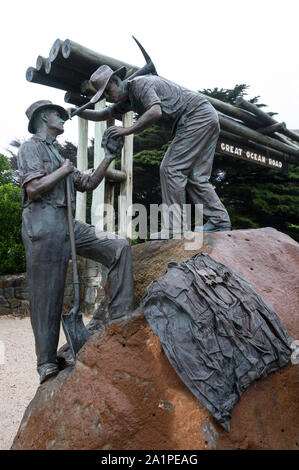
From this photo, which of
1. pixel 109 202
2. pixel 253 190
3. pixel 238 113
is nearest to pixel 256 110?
pixel 238 113

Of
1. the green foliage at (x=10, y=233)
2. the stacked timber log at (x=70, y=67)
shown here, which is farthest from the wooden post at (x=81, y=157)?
the green foliage at (x=10, y=233)

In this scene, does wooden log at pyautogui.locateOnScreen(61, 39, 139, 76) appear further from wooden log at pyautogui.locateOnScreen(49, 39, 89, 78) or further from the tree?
the tree

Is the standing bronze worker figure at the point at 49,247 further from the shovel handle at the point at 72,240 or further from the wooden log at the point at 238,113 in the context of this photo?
the wooden log at the point at 238,113

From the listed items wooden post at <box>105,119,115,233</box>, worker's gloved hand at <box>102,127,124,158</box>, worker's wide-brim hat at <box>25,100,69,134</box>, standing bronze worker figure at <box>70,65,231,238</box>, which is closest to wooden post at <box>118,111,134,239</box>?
wooden post at <box>105,119,115,233</box>

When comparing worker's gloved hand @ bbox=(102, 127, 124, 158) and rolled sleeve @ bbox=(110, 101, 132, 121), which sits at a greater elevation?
rolled sleeve @ bbox=(110, 101, 132, 121)

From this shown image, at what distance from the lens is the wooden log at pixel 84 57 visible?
5910 millimetres

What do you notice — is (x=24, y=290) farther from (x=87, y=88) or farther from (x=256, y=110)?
(x=256, y=110)

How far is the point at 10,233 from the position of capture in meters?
8.60

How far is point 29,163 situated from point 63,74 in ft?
13.8

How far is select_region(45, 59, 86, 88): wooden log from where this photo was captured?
6.23m

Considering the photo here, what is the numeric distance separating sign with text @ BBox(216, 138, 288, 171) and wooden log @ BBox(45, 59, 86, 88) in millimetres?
3045

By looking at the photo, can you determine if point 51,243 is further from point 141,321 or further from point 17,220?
point 17,220

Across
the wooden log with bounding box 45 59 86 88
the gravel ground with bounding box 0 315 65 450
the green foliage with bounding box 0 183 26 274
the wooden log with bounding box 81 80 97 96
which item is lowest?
the gravel ground with bounding box 0 315 65 450

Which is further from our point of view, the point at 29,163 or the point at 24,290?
the point at 24,290
